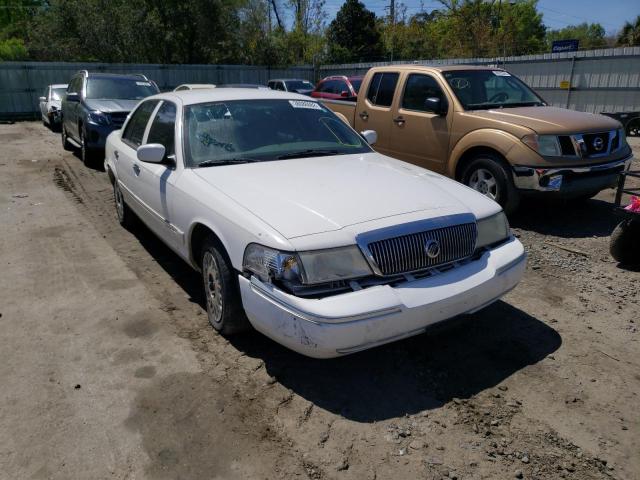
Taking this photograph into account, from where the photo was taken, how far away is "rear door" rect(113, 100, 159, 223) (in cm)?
509

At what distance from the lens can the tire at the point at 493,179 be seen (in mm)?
6156

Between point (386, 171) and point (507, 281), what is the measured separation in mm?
1245

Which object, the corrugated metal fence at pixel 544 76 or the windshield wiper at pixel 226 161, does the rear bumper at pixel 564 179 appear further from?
the corrugated metal fence at pixel 544 76

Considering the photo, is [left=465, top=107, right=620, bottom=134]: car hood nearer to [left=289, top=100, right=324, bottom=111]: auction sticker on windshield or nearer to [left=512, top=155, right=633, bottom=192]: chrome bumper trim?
[left=512, top=155, right=633, bottom=192]: chrome bumper trim

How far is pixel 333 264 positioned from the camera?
2912 mm

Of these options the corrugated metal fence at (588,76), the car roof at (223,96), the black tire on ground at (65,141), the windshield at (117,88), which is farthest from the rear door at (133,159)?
the corrugated metal fence at (588,76)

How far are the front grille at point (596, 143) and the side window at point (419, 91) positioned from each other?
1.88m

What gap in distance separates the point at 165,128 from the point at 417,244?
2.70m

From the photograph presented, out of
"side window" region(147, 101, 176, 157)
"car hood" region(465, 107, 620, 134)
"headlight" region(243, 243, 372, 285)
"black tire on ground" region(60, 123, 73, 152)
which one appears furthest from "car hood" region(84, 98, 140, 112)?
"headlight" region(243, 243, 372, 285)

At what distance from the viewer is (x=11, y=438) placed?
9.08 feet

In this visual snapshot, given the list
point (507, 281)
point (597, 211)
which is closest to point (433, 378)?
point (507, 281)

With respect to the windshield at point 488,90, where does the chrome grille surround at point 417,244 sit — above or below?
below

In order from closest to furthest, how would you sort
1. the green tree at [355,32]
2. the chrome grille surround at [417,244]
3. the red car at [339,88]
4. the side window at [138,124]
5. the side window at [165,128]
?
the chrome grille surround at [417,244] < the side window at [165,128] < the side window at [138,124] < the red car at [339,88] < the green tree at [355,32]

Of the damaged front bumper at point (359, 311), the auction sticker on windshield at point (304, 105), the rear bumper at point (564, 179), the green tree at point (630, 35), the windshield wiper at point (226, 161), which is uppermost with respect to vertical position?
the green tree at point (630, 35)
